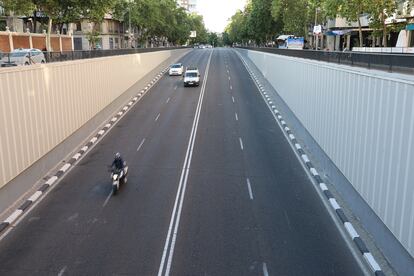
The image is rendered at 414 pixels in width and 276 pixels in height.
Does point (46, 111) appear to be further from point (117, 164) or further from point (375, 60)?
point (375, 60)

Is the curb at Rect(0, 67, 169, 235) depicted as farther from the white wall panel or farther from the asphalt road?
the white wall panel

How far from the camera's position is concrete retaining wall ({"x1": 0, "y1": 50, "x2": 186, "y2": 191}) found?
14.6 m

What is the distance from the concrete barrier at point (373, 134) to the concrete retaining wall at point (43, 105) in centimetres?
1102

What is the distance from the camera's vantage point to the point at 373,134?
11.8 metres

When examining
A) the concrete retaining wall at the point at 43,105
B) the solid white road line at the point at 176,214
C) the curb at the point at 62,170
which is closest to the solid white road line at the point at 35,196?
the curb at the point at 62,170

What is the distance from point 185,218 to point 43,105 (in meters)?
8.25

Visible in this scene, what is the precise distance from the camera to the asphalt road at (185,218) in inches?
434

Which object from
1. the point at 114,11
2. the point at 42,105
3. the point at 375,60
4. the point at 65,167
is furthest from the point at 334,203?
the point at 114,11

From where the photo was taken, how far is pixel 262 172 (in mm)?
18734

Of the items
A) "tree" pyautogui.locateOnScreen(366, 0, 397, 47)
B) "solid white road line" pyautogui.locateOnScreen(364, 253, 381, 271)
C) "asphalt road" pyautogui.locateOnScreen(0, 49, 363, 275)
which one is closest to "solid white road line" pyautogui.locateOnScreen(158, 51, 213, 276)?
"asphalt road" pyautogui.locateOnScreen(0, 49, 363, 275)

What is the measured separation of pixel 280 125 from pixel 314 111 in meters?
7.64

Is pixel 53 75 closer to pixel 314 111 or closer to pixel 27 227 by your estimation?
pixel 27 227

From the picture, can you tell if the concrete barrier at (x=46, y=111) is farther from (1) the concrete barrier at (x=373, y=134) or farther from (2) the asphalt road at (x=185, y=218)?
(1) the concrete barrier at (x=373, y=134)

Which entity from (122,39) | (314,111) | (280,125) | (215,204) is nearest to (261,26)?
(122,39)
